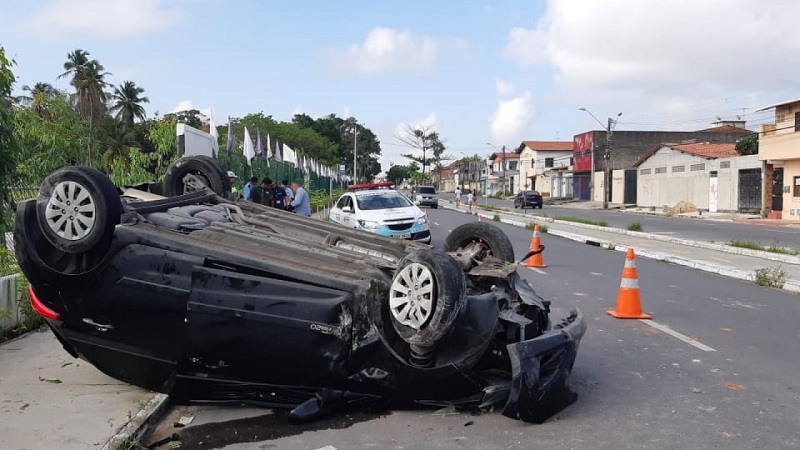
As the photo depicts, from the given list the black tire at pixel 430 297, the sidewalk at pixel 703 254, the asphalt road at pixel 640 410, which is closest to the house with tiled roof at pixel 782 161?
the sidewalk at pixel 703 254

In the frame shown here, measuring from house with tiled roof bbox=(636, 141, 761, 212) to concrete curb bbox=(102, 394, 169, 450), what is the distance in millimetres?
43380

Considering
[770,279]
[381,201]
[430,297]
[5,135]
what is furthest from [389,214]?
[430,297]

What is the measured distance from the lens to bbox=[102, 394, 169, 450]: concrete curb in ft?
14.5

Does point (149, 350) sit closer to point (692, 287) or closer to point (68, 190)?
point (68, 190)

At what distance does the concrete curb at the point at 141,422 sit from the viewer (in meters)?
4.41

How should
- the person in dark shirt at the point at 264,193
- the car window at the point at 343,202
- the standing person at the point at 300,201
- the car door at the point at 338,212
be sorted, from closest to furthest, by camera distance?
the person in dark shirt at the point at 264,193 < the standing person at the point at 300,201 < the car door at the point at 338,212 < the car window at the point at 343,202

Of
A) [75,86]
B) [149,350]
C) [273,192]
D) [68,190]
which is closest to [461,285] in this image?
[149,350]

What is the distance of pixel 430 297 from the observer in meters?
4.39

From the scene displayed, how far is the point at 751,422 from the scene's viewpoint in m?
4.89

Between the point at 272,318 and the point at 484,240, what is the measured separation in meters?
2.45

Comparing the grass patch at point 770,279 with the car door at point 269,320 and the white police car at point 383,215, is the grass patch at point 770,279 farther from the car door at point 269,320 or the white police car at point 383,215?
the car door at point 269,320

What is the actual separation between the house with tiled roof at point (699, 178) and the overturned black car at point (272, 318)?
42.5 meters

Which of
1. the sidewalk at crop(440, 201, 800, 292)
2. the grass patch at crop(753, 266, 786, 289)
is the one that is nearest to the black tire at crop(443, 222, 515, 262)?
the sidewalk at crop(440, 201, 800, 292)

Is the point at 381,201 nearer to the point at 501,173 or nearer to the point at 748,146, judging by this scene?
the point at 748,146
